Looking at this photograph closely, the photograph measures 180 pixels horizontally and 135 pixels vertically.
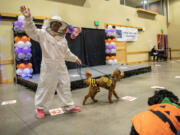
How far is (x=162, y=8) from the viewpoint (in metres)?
11.6

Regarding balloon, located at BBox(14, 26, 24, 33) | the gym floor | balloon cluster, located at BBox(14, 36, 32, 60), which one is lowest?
the gym floor

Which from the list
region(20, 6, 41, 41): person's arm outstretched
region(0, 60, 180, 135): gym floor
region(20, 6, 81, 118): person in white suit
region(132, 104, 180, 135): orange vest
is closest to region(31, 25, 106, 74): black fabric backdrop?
region(0, 60, 180, 135): gym floor

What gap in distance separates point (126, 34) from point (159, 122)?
817cm

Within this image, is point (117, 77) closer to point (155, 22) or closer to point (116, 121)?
point (116, 121)

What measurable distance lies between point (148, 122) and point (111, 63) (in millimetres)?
6135

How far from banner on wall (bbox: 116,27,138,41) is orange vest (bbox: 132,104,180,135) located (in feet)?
24.6

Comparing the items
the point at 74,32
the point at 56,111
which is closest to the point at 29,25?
the point at 56,111

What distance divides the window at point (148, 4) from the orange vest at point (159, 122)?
886cm

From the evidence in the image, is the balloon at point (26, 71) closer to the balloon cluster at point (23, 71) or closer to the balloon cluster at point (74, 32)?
the balloon cluster at point (23, 71)

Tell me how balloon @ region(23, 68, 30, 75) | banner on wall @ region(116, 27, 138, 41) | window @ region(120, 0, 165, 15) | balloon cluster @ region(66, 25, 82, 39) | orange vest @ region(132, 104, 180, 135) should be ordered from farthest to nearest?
window @ region(120, 0, 165, 15) < banner on wall @ region(116, 27, 138, 41) < balloon cluster @ region(66, 25, 82, 39) < balloon @ region(23, 68, 30, 75) < orange vest @ region(132, 104, 180, 135)

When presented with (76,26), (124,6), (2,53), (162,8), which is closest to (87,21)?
(76,26)

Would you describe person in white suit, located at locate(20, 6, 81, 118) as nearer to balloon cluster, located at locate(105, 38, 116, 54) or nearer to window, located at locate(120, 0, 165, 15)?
balloon cluster, located at locate(105, 38, 116, 54)

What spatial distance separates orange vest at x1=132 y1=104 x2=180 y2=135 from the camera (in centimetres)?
80

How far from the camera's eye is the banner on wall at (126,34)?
8.17 meters
